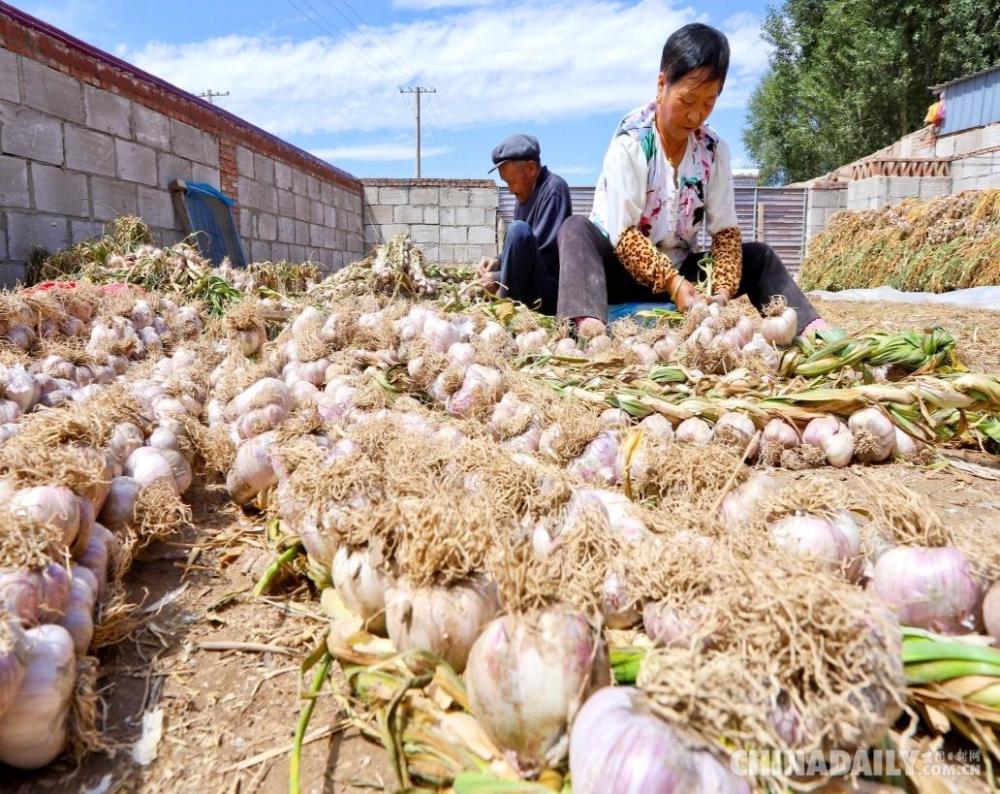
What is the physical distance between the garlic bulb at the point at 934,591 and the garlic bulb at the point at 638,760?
0.41 m

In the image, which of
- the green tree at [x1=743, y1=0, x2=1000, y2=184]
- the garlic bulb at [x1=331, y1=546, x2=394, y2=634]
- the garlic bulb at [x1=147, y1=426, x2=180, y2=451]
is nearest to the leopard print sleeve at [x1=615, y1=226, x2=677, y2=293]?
the garlic bulb at [x1=147, y1=426, x2=180, y2=451]

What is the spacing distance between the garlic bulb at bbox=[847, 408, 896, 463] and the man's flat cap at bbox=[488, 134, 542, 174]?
A: 123 inches

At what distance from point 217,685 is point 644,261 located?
2554 mm

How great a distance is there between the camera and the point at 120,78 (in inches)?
231

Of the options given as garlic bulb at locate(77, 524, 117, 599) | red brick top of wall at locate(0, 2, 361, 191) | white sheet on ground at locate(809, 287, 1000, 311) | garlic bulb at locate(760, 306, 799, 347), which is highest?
red brick top of wall at locate(0, 2, 361, 191)

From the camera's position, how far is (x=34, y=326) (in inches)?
103

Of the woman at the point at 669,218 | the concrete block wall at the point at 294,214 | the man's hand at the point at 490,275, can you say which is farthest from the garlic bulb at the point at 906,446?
the concrete block wall at the point at 294,214

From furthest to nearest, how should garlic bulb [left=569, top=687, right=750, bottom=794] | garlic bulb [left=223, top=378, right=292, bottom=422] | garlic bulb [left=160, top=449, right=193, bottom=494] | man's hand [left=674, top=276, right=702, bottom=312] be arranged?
man's hand [left=674, top=276, right=702, bottom=312] < garlic bulb [left=223, top=378, right=292, bottom=422] < garlic bulb [left=160, top=449, right=193, bottom=494] < garlic bulb [left=569, top=687, right=750, bottom=794]

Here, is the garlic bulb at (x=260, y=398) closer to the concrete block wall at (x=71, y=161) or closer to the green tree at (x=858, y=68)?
the concrete block wall at (x=71, y=161)

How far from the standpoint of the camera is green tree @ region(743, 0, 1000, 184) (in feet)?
65.6

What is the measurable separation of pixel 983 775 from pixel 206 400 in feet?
7.43

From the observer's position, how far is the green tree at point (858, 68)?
65.6ft

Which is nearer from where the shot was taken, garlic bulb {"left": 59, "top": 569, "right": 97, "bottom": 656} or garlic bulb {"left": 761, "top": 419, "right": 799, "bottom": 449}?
garlic bulb {"left": 59, "top": 569, "right": 97, "bottom": 656}

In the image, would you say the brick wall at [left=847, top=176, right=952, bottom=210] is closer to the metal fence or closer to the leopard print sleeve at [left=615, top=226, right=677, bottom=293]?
the metal fence
